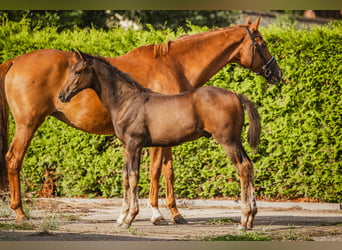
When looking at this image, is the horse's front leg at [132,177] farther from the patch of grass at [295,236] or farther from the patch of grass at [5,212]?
the patch of grass at [5,212]

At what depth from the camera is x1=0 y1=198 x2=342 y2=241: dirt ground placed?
6.51m

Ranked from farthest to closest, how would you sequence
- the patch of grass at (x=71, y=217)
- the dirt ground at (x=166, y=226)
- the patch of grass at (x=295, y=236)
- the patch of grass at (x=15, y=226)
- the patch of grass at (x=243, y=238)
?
Answer: the patch of grass at (x=71, y=217)
the patch of grass at (x=15, y=226)
the dirt ground at (x=166, y=226)
the patch of grass at (x=295, y=236)
the patch of grass at (x=243, y=238)

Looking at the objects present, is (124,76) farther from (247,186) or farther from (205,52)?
(247,186)

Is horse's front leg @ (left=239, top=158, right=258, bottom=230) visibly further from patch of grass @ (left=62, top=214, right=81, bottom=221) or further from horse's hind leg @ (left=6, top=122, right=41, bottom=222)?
horse's hind leg @ (left=6, top=122, right=41, bottom=222)

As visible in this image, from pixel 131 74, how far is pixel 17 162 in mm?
1938

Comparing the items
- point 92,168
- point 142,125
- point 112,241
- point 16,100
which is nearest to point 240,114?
point 142,125

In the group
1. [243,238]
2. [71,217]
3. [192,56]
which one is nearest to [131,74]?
[192,56]

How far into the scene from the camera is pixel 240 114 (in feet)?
21.6

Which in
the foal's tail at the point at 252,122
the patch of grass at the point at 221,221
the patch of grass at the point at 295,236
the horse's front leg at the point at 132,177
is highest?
the foal's tail at the point at 252,122

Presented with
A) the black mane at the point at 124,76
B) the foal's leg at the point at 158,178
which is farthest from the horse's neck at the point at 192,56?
the foal's leg at the point at 158,178

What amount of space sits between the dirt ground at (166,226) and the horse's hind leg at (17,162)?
0.80ft

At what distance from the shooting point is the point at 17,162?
747 centimetres

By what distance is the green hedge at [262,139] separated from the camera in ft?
31.2

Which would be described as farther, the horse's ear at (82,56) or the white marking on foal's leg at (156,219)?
the white marking on foal's leg at (156,219)
